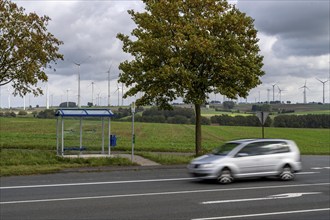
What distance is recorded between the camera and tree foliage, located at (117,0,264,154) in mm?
22203

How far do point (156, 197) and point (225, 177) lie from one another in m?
3.89

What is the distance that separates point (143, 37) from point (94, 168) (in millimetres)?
7917

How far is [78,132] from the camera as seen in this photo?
80.4ft

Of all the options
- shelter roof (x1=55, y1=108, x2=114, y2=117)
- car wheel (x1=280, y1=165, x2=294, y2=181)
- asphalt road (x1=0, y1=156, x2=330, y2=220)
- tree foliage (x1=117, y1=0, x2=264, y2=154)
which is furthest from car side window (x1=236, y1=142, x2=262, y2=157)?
shelter roof (x1=55, y1=108, x2=114, y2=117)

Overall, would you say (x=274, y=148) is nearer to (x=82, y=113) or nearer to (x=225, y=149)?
(x=225, y=149)

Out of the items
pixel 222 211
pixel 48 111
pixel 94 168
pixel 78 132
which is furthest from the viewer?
pixel 48 111

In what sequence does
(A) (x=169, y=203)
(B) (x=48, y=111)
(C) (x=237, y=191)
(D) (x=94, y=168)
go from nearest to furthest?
(A) (x=169, y=203) < (C) (x=237, y=191) < (D) (x=94, y=168) < (B) (x=48, y=111)

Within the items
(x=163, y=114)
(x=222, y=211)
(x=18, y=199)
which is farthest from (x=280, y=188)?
(x=163, y=114)

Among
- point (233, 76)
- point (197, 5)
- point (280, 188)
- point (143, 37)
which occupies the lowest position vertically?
point (280, 188)

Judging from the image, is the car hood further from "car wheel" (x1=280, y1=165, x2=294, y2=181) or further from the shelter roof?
the shelter roof

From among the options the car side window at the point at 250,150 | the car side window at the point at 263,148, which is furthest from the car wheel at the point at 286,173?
the car side window at the point at 250,150

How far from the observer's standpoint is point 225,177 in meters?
15.5

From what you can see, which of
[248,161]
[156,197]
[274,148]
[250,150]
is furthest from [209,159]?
[156,197]

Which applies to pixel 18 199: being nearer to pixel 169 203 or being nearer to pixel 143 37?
pixel 169 203
